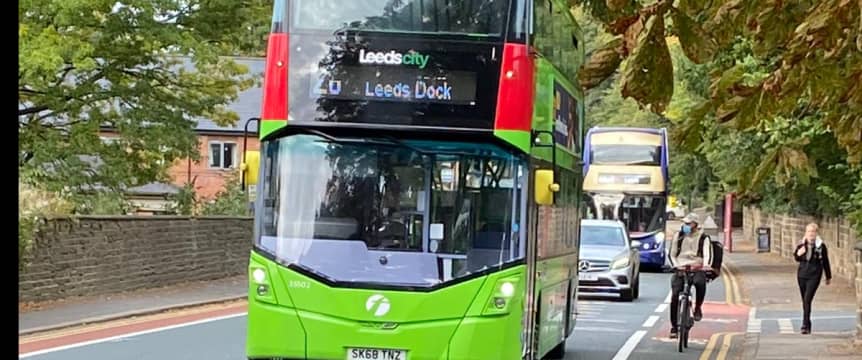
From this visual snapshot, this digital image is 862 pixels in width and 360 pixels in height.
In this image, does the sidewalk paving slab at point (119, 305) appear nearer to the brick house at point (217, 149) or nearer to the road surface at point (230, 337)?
the road surface at point (230, 337)

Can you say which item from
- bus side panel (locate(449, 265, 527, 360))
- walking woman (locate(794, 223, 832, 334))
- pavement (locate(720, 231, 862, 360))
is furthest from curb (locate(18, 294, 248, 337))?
walking woman (locate(794, 223, 832, 334))

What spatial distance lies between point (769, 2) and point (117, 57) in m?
19.4

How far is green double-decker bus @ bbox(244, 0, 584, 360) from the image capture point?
9469mm

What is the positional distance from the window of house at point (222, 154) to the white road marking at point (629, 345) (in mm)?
38397

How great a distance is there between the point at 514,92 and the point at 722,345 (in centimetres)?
840

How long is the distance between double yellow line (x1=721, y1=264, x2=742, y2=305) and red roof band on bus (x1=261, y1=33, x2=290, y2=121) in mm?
18022

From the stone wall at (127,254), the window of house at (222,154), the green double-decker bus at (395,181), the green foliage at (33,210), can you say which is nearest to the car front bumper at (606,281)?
the stone wall at (127,254)

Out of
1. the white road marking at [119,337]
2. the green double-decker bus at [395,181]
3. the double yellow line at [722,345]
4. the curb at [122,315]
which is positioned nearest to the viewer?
the green double-decker bus at [395,181]

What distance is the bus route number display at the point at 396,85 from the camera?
9.64 meters

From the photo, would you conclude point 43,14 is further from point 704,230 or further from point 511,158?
point 511,158

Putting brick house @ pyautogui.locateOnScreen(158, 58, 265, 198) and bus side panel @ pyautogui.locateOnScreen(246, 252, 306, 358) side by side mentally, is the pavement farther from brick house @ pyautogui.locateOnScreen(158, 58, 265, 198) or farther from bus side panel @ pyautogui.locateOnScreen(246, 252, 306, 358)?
brick house @ pyautogui.locateOnScreen(158, 58, 265, 198)

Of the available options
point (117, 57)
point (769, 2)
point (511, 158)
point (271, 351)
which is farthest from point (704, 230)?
point (117, 57)

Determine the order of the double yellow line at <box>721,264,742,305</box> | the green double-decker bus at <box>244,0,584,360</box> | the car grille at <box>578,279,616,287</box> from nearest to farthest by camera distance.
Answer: the green double-decker bus at <box>244,0,584,360</box> → the car grille at <box>578,279,616,287</box> → the double yellow line at <box>721,264,742,305</box>

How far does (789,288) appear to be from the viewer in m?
29.9
